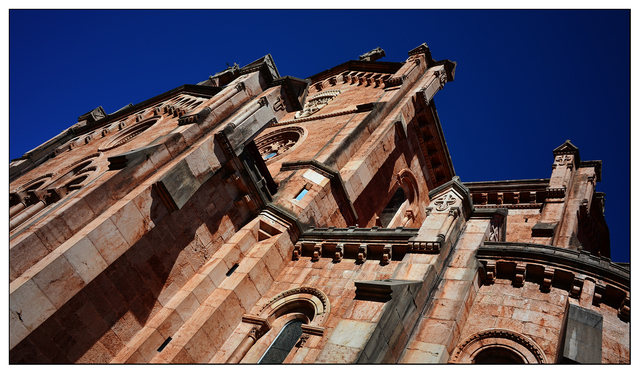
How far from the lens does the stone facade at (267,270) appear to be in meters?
9.90

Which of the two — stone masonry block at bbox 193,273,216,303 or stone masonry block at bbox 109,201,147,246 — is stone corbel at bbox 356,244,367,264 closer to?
stone masonry block at bbox 193,273,216,303

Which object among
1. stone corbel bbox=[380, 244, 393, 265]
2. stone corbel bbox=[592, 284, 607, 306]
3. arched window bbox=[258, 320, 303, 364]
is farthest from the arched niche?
stone corbel bbox=[592, 284, 607, 306]

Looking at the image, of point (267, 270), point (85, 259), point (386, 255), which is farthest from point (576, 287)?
point (85, 259)

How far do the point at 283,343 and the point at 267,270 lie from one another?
7.92 feet

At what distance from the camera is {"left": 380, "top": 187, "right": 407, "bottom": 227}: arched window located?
23828mm

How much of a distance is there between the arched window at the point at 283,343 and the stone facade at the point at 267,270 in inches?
1.6

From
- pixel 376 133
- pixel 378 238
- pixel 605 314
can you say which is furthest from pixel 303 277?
pixel 376 133

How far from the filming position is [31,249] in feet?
31.1

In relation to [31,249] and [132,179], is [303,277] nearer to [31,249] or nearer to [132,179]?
[132,179]

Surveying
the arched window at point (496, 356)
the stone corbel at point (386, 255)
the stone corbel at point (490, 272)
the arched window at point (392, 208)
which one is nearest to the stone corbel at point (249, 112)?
the stone corbel at point (386, 255)

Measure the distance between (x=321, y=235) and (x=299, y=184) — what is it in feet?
7.97

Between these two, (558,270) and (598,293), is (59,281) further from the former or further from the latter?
(598,293)

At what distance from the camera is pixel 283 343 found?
1216cm

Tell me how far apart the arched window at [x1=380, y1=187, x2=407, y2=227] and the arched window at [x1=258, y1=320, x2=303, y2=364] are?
11.6 metres
